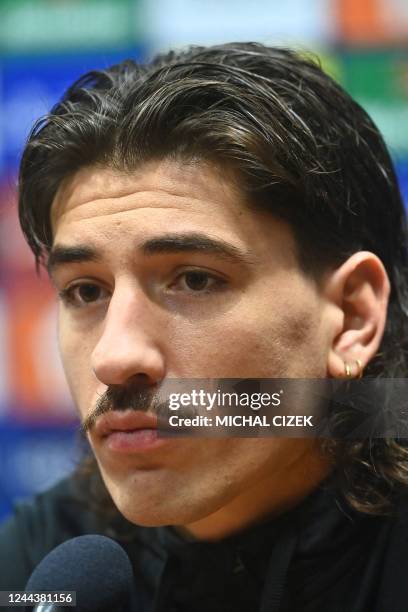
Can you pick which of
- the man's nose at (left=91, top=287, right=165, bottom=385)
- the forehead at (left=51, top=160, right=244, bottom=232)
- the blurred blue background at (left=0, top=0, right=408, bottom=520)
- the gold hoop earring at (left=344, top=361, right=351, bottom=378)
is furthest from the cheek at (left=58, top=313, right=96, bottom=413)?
the blurred blue background at (left=0, top=0, right=408, bottom=520)

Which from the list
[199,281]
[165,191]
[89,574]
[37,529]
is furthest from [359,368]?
[37,529]

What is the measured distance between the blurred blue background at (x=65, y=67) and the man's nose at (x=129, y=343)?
6.92 feet

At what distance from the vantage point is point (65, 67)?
3650 mm

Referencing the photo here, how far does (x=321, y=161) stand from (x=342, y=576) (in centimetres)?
69

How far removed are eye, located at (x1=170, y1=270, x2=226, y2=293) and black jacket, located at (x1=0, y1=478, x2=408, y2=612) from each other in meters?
0.41

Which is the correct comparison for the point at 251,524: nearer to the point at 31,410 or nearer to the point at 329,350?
the point at 329,350

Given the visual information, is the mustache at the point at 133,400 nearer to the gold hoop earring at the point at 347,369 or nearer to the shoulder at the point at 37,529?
the gold hoop earring at the point at 347,369

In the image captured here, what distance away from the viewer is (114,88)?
1532 mm

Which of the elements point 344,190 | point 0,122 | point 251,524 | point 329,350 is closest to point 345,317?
point 329,350

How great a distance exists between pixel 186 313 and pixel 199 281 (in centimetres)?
6

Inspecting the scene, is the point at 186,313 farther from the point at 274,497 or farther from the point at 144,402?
the point at 274,497

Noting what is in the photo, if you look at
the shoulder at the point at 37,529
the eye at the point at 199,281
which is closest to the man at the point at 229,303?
the eye at the point at 199,281

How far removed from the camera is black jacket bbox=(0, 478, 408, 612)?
1.38 m

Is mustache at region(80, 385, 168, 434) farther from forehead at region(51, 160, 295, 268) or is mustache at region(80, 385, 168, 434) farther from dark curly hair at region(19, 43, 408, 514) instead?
dark curly hair at region(19, 43, 408, 514)
